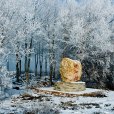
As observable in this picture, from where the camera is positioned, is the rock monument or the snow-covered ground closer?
the snow-covered ground

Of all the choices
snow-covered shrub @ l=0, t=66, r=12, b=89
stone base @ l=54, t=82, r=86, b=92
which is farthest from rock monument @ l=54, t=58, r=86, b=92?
snow-covered shrub @ l=0, t=66, r=12, b=89

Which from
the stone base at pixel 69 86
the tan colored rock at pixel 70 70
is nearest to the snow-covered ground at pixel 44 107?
the stone base at pixel 69 86

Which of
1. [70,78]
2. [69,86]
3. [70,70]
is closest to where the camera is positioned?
[69,86]

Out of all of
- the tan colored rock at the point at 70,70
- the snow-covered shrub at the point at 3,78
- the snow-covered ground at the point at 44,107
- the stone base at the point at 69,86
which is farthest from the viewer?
the tan colored rock at the point at 70,70

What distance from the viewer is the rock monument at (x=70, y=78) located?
27203 millimetres

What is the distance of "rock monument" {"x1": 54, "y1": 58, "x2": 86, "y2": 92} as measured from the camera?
27203 millimetres

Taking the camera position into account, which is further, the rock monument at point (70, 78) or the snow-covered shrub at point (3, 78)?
the rock monument at point (70, 78)

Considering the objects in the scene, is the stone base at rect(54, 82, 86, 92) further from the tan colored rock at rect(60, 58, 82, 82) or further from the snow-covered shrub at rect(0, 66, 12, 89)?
the snow-covered shrub at rect(0, 66, 12, 89)

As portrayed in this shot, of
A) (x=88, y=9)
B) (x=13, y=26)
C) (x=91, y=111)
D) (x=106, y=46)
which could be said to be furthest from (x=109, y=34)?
(x=91, y=111)

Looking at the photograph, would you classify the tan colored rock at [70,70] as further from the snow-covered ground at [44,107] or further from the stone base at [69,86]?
the snow-covered ground at [44,107]

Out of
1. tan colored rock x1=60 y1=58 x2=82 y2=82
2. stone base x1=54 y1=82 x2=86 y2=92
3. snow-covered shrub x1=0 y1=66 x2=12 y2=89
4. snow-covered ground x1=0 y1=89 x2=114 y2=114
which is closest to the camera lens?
snow-covered ground x1=0 y1=89 x2=114 y2=114

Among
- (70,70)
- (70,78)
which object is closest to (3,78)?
(70,78)

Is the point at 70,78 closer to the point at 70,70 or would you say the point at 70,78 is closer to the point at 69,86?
the point at 70,70

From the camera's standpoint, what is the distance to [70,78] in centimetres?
2772
